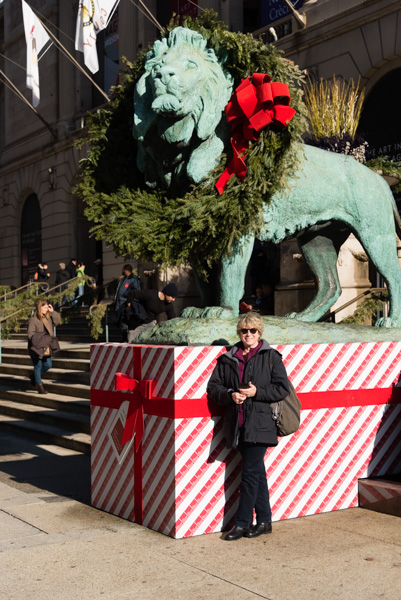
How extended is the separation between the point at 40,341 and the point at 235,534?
8276 mm

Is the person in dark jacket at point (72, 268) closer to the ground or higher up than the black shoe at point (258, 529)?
higher up

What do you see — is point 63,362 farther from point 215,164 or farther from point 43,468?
point 215,164

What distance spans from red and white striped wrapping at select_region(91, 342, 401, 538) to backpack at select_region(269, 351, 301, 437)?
0.43m

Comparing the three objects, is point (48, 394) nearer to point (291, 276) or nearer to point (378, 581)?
point (291, 276)

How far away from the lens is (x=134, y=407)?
586cm

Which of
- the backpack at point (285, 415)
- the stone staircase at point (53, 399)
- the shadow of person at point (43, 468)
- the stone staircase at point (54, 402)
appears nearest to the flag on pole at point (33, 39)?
the stone staircase at point (53, 399)

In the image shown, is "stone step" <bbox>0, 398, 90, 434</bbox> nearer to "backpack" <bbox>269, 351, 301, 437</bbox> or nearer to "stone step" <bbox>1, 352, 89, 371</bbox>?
"stone step" <bbox>1, 352, 89, 371</bbox>

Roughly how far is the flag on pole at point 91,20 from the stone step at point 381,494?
15.9 metres

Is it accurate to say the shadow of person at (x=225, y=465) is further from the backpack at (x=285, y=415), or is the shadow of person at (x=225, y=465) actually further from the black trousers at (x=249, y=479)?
the backpack at (x=285, y=415)

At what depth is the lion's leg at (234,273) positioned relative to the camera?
5832 mm

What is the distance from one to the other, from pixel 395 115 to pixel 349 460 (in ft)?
37.9

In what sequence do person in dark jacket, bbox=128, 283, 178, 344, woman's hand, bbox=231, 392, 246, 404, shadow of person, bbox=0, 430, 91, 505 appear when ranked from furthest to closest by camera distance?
person in dark jacket, bbox=128, 283, 178, 344 < shadow of person, bbox=0, 430, 91, 505 < woman's hand, bbox=231, 392, 246, 404

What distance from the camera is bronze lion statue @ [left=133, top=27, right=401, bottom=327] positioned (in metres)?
5.52

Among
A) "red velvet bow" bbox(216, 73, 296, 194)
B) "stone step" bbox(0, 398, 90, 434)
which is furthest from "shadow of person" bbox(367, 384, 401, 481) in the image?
"stone step" bbox(0, 398, 90, 434)
